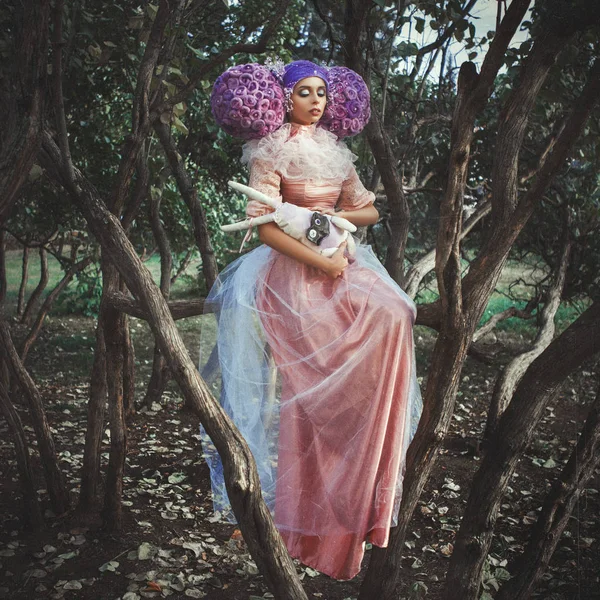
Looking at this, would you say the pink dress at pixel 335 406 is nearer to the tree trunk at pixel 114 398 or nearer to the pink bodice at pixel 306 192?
the pink bodice at pixel 306 192

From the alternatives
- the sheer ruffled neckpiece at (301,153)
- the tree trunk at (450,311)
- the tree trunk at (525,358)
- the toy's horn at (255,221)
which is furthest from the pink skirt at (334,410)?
the tree trunk at (525,358)

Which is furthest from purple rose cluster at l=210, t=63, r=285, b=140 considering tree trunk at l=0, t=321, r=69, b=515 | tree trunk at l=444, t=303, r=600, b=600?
tree trunk at l=0, t=321, r=69, b=515

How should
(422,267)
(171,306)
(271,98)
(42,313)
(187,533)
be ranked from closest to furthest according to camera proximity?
(271,98) → (171,306) → (187,533) → (422,267) → (42,313)

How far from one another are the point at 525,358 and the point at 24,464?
344 centimetres

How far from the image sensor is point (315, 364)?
256 cm

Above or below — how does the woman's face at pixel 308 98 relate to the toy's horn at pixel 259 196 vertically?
above

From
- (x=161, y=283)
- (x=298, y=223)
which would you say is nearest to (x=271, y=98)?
(x=298, y=223)

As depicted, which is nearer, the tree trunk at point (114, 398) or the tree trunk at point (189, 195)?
the tree trunk at point (114, 398)

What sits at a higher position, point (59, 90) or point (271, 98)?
point (271, 98)

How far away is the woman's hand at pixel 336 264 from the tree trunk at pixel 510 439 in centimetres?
82

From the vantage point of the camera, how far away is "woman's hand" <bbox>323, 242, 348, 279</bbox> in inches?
102

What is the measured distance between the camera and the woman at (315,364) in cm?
248

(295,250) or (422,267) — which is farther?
(422,267)

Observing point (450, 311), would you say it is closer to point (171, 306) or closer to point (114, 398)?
point (171, 306)
